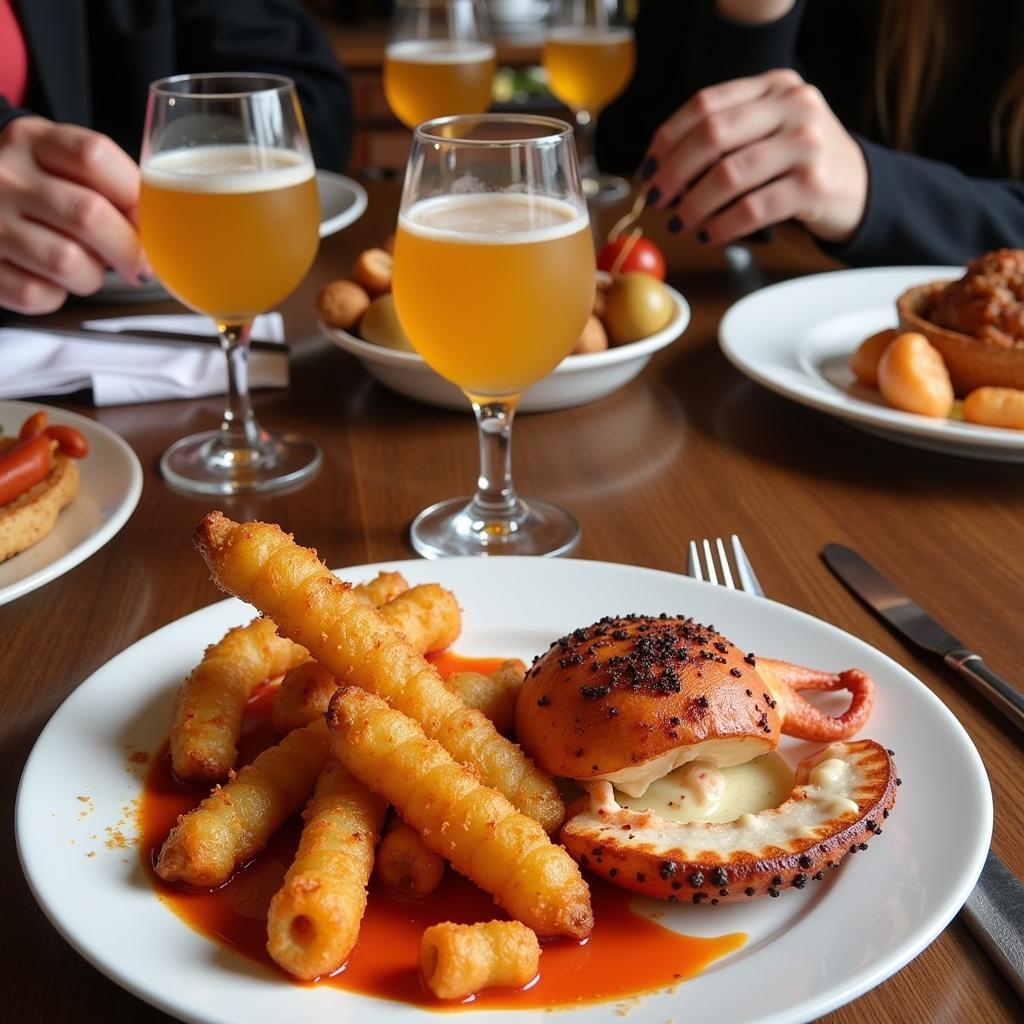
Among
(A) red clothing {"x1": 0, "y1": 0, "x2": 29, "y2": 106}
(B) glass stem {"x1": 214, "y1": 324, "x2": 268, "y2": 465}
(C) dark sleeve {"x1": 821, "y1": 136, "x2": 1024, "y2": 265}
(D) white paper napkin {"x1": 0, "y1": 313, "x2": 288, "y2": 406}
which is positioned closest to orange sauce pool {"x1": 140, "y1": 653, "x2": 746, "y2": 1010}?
(B) glass stem {"x1": 214, "y1": 324, "x2": 268, "y2": 465}

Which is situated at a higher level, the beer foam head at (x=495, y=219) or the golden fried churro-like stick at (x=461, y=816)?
the beer foam head at (x=495, y=219)

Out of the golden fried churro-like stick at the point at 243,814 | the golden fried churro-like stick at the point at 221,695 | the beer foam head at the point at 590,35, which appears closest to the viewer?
the golden fried churro-like stick at the point at 243,814

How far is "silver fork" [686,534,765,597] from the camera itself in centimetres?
126

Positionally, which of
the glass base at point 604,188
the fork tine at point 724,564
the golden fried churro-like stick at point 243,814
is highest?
the golden fried churro-like stick at point 243,814

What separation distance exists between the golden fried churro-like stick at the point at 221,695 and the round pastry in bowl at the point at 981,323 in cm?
105

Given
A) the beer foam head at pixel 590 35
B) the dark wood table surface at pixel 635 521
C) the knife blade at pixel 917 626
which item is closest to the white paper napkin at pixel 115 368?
the dark wood table surface at pixel 635 521

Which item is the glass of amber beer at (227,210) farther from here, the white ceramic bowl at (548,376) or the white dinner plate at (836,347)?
the white dinner plate at (836,347)

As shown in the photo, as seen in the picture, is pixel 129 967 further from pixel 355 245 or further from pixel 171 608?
pixel 355 245

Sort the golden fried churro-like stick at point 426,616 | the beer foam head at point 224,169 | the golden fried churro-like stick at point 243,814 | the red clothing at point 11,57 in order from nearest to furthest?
1. the golden fried churro-like stick at point 243,814
2. the golden fried churro-like stick at point 426,616
3. the beer foam head at point 224,169
4. the red clothing at point 11,57

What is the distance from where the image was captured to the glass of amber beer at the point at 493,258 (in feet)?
4.23

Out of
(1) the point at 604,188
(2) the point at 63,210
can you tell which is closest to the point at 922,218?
(1) the point at 604,188

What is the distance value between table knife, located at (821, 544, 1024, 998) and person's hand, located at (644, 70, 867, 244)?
1010mm

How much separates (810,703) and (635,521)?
19.7 inches

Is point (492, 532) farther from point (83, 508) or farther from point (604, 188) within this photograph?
point (604, 188)
